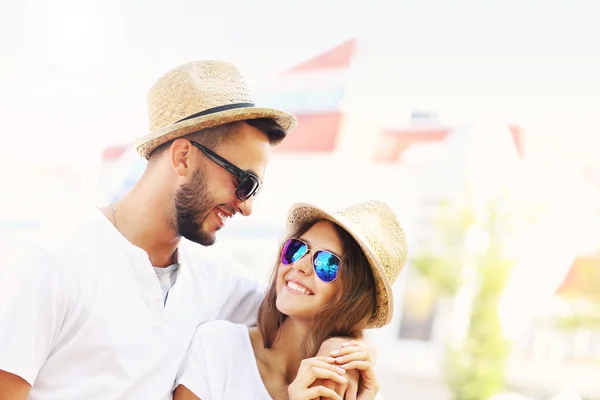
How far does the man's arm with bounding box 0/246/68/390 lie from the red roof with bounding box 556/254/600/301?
9220mm

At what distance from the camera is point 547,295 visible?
983 cm

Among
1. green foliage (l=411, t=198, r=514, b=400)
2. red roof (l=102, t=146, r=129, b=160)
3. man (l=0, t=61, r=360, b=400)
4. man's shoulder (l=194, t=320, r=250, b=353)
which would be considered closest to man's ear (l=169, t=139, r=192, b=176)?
man (l=0, t=61, r=360, b=400)

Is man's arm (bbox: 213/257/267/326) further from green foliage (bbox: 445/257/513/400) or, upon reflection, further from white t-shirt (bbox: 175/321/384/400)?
green foliage (bbox: 445/257/513/400)

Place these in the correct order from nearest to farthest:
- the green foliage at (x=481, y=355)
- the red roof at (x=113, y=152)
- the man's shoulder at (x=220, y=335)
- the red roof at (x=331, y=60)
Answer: the man's shoulder at (x=220, y=335) → the green foliage at (x=481, y=355) → the red roof at (x=331, y=60) → the red roof at (x=113, y=152)

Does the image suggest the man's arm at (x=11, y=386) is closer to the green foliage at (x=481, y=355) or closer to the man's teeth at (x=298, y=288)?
the man's teeth at (x=298, y=288)

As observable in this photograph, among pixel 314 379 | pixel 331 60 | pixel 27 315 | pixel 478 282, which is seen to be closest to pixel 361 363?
pixel 314 379

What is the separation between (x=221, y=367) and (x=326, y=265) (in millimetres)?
334

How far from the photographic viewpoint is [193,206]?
Result: 1.80m

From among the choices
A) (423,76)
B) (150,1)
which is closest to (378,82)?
(423,76)

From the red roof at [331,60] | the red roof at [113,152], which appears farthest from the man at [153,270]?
the red roof at [113,152]

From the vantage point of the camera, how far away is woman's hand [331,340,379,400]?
1.62 meters

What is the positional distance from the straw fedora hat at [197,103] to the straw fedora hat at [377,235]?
0.25 m

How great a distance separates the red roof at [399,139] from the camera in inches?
416

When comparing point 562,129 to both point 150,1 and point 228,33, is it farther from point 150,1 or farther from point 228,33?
point 150,1
